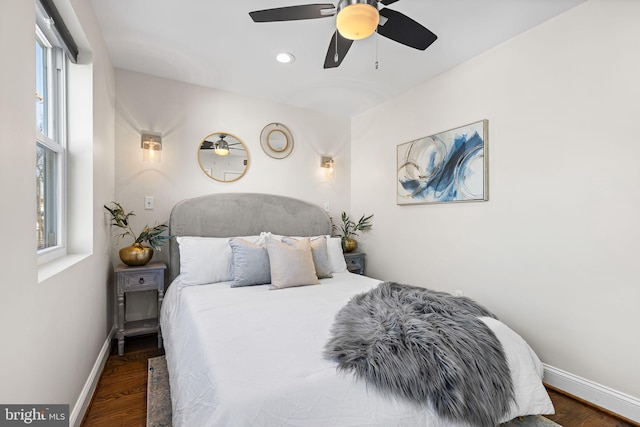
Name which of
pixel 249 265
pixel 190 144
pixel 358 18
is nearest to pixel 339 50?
pixel 358 18

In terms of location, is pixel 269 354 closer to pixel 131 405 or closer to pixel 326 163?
pixel 131 405

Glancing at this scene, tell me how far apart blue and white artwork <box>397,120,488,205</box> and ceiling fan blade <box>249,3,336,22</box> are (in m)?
1.62

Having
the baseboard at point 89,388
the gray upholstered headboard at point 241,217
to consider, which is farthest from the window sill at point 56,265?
the gray upholstered headboard at point 241,217

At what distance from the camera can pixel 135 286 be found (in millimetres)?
2510

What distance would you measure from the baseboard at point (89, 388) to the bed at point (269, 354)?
466 millimetres

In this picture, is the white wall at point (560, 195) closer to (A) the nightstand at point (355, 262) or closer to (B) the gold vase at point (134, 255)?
(A) the nightstand at point (355, 262)

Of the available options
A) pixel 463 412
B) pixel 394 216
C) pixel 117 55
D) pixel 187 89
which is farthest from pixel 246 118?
pixel 463 412

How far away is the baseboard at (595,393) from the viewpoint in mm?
1760

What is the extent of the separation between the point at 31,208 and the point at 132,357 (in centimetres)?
188

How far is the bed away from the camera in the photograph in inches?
40.5

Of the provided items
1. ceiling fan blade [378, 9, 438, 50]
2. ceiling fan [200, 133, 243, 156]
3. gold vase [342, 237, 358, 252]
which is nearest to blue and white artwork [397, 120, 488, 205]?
gold vase [342, 237, 358, 252]

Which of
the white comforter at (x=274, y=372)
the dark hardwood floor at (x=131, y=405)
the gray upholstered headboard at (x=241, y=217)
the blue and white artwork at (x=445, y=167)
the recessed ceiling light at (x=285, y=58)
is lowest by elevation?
the dark hardwood floor at (x=131, y=405)

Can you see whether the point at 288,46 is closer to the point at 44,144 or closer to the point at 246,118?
the point at 246,118

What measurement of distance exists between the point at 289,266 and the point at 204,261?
0.72 meters
